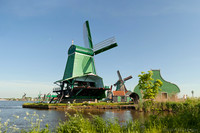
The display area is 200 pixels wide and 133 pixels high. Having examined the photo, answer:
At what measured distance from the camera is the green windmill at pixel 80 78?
35.5 metres

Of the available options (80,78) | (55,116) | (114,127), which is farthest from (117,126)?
(80,78)

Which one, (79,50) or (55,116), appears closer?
(55,116)

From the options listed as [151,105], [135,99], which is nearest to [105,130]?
[151,105]

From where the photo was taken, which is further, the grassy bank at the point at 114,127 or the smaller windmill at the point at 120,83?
the smaller windmill at the point at 120,83

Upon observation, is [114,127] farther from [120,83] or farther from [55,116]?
[120,83]

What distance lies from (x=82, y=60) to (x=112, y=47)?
27.5ft

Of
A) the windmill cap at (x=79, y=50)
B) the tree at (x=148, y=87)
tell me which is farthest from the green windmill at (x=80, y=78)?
the tree at (x=148, y=87)

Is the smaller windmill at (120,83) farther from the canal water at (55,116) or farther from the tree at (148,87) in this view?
the canal water at (55,116)

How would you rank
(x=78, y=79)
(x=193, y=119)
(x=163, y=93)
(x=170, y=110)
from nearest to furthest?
1. (x=193, y=119)
2. (x=170, y=110)
3. (x=163, y=93)
4. (x=78, y=79)

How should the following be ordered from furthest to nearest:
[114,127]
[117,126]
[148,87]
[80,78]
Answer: [80,78] < [148,87] < [117,126] < [114,127]

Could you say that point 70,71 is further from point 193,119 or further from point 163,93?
point 193,119

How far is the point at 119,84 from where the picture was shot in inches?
2072

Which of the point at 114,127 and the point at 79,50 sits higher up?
the point at 79,50

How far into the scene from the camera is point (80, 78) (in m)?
36.1
